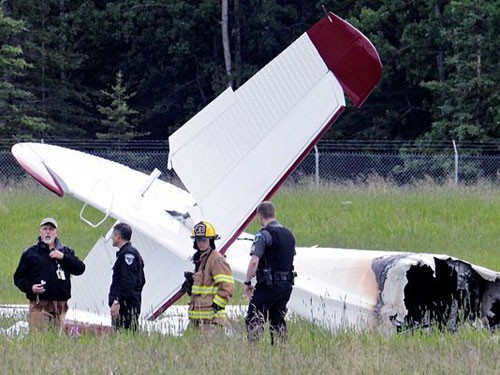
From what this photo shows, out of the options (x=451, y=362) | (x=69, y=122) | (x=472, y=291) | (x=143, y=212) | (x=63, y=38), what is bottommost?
(x=451, y=362)

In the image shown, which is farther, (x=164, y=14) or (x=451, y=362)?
(x=164, y=14)

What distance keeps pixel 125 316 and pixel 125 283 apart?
0.35 metres

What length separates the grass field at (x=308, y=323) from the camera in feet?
26.5

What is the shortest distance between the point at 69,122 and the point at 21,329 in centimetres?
3124

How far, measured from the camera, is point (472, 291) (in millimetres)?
11906

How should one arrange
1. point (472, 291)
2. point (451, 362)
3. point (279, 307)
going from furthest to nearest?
point (472, 291), point (279, 307), point (451, 362)

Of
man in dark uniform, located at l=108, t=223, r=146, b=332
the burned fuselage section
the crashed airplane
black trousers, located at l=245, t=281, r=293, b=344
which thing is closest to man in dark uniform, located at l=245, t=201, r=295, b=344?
black trousers, located at l=245, t=281, r=293, b=344

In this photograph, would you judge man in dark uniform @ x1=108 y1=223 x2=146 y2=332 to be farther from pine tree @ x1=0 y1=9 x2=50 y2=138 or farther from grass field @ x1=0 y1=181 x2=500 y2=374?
pine tree @ x1=0 y1=9 x2=50 y2=138

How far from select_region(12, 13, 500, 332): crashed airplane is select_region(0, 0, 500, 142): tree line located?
20954 mm

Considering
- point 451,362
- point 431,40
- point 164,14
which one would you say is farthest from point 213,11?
point 451,362

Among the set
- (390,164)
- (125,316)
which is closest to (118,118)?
(390,164)

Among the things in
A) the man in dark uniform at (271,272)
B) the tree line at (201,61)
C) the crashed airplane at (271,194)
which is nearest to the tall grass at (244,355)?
the man in dark uniform at (271,272)

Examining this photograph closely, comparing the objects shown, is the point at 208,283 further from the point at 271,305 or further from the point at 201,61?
the point at 201,61

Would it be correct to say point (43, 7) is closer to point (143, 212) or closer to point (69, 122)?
point (69, 122)
